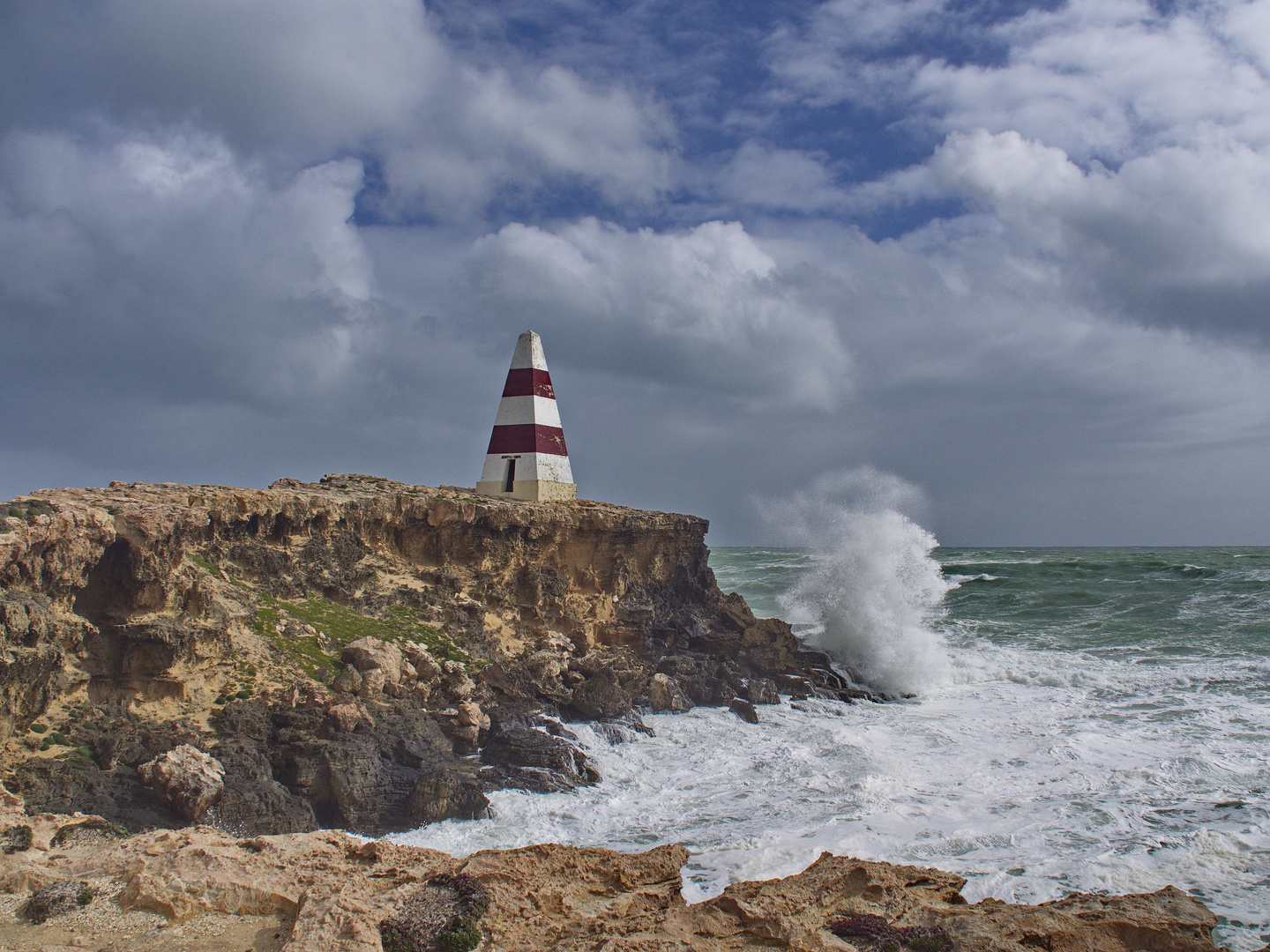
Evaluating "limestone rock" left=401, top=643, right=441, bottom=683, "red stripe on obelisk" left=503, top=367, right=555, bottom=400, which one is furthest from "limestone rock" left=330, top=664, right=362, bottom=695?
"red stripe on obelisk" left=503, top=367, right=555, bottom=400

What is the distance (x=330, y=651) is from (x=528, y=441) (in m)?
9.10

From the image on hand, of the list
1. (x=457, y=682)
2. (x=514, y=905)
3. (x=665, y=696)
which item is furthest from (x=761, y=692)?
(x=514, y=905)

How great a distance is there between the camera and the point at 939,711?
17.1 metres

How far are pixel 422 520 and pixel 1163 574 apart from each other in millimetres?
35007

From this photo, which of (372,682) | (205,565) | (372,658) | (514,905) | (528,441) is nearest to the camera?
(514,905)

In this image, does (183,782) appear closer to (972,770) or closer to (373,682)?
(373,682)

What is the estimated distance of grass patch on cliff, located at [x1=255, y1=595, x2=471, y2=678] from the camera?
498 inches

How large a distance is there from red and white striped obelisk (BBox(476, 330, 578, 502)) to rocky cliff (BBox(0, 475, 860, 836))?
63.2 inches

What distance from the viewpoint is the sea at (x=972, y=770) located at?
922 cm

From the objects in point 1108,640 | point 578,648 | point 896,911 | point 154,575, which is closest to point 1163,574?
point 1108,640

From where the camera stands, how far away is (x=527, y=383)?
21688mm

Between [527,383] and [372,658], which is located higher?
[527,383]

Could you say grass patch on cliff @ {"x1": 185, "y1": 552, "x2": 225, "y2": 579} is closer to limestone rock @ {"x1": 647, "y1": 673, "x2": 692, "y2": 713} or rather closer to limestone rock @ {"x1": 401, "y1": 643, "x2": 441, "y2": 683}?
limestone rock @ {"x1": 401, "y1": 643, "x2": 441, "y2": 683}

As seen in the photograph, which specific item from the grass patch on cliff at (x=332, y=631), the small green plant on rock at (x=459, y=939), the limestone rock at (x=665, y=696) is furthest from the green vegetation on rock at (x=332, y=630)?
the small green plant on rock at (x=459, y=939)
